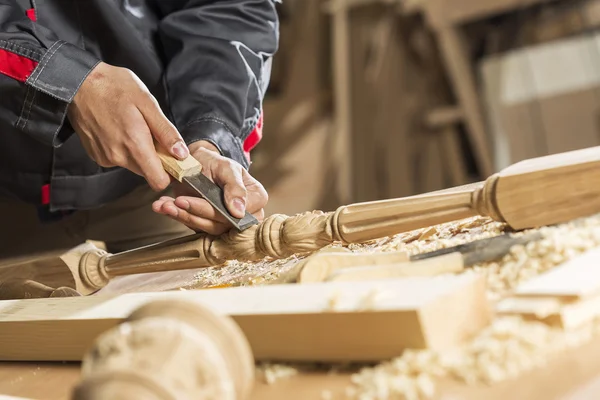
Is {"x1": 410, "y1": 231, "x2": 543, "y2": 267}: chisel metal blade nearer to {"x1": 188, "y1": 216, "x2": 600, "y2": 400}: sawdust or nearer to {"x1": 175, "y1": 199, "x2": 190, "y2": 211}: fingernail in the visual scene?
{"x1": 188, "y1": 216, "x2": 600, "y2": 400}: sawdust

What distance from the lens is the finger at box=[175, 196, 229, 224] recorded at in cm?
117

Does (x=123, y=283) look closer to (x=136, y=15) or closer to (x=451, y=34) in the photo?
(x=136, y=15)

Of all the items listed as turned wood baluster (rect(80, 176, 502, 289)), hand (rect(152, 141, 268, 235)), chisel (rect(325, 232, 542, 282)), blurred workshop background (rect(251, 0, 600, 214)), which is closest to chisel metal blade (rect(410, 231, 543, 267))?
chisel (rect(325, 232, 542, 282))

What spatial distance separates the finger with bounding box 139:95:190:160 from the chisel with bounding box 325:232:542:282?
0.54 m

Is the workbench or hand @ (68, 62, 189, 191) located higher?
hand @ (68, 62, 189, 191)

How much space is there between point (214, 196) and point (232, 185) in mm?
57

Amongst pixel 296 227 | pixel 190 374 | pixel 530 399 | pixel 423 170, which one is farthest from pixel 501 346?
pixel 423 170

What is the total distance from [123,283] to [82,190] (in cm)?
32

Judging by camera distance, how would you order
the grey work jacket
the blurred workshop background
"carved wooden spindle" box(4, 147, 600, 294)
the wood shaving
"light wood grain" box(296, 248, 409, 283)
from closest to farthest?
the wood shaving < "light wood grain" box(296, 248, 409, 283) < "carved wooden spindle" box(4, 147, 600, 294) < the grey work jacket < the blurred workshop background

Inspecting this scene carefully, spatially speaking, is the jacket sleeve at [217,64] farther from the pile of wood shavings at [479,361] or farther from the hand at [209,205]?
the pile of wood shavings at [479,361]

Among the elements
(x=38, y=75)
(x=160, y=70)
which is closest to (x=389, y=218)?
(x=38, y=75)

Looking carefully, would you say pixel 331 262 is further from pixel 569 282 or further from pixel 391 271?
pixel 569 282

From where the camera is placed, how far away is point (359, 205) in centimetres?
100

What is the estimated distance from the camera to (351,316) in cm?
57
